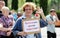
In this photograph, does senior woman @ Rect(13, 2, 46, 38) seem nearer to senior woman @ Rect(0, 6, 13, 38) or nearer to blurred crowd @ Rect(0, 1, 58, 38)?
blurred crowd @ Rect(0, 1, 58, 38)

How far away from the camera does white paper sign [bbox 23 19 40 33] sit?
6.37m

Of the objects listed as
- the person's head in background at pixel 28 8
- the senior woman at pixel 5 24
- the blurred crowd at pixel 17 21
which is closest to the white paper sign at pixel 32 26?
the blurred crowd at pixel 17 21

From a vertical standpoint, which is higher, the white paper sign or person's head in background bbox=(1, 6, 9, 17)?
person's head in background bbox=(1, 6, 9, 17)

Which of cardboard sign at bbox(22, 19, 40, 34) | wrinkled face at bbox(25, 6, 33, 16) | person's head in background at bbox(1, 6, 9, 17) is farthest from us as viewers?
person's head in background at bbox(1, 6, 9, 17)

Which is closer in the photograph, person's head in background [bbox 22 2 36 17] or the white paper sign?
person's head in background [bbox 22 2 36 17]

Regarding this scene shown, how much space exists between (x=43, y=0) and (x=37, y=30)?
26.3 meters

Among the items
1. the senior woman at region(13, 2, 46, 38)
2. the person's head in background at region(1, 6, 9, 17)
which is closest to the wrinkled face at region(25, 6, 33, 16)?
the senior woman at region(13, 2, 46, 38)

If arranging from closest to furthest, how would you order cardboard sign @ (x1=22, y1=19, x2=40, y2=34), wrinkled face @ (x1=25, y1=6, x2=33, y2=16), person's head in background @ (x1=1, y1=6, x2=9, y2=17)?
wrinkled face @ (x1=25, y1=6, x2=33, y2=16), cardboard sign @ (x1=22, y1=19, x2=40, y2=34), person's head in background @ (x1=1, y1=6, x2=9, y2=17)

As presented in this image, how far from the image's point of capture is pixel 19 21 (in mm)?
6098

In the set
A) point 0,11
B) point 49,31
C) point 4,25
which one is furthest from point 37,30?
point 49,31

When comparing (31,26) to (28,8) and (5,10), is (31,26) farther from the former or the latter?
(5,10)

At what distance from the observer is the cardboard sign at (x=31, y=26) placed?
20.8 ft

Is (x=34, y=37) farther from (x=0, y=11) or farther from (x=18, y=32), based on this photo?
(x=0, y=11)

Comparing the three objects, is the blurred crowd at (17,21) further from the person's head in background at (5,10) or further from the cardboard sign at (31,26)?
the cardboard sign at (31,26)
